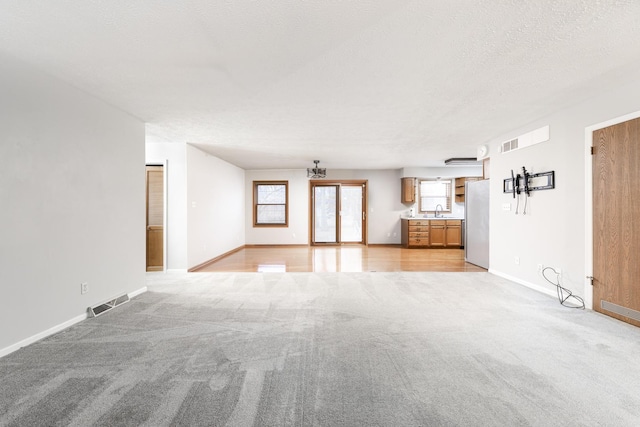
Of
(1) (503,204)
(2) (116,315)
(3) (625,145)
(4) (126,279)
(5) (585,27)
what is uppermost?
(5) (585,27)

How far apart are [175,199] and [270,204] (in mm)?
4137

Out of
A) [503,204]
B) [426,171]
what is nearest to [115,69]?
[503,204]

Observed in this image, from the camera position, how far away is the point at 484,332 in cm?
285

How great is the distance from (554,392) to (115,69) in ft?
14.1

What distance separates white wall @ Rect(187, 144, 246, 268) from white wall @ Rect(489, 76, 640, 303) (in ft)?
18.8

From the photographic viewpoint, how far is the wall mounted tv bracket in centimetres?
405

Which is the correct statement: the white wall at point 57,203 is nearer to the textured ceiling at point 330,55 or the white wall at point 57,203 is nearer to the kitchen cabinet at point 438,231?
the textured ceiling at point 330,55

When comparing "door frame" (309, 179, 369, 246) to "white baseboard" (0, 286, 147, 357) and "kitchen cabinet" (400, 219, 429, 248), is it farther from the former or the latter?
"white baseboard" (0, 286, 147, 357)

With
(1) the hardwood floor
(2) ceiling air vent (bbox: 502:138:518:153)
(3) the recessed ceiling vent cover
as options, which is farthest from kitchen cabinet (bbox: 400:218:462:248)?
(3) the recessed ceiling vent cover

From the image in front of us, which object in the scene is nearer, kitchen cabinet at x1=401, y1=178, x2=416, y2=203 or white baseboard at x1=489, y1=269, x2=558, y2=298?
white baseboard at x1=489, y1=269, x2=558, y2=298

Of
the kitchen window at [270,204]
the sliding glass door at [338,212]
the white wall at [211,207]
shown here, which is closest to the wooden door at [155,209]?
the white wall at [211,207]

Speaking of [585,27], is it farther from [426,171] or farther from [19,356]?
[426,171]

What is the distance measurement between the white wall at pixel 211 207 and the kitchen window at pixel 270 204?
0.58 meters

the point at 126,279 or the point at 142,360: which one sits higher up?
the point at 126,279
